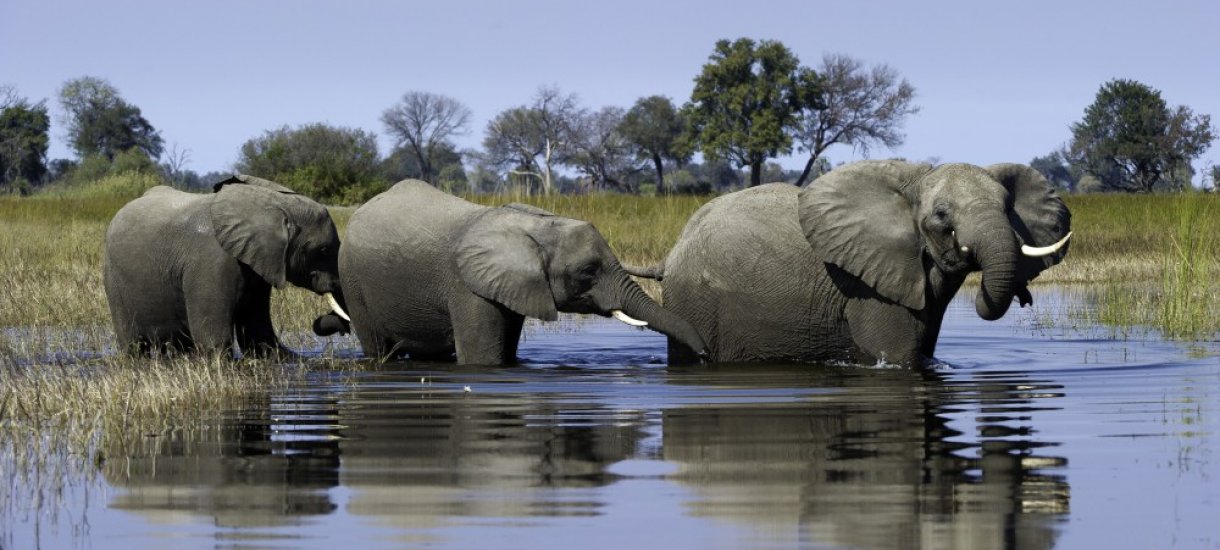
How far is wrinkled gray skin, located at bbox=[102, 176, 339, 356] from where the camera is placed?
1297 cm

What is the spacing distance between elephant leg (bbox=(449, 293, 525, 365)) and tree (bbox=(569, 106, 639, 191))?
74.0 metres

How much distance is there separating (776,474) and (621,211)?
20182 millimetres

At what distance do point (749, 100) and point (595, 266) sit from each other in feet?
193

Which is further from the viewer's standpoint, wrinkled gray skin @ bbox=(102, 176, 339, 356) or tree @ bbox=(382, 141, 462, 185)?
tree @ bbox=(382, 141, 462, 185)

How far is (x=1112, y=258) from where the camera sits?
25609 millimetres

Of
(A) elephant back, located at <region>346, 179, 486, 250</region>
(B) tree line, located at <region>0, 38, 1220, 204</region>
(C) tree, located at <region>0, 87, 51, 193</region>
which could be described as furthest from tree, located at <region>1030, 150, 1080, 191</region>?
(A) elephant back, located at <region>346, 179, 486, 250</region>

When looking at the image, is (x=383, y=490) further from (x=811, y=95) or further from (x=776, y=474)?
(x=811, y=95)

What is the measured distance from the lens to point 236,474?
24.3 feet

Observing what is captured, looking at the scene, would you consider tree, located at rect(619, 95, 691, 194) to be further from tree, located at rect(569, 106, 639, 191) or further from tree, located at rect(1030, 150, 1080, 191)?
tree, located at rect(1030, 150, 1080, 191)

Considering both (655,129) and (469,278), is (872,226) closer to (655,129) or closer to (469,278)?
(469,278)

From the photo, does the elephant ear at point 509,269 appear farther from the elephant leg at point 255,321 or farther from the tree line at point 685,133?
the tree line at point 685,133

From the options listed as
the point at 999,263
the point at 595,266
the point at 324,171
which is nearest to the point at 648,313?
the point at 595,266

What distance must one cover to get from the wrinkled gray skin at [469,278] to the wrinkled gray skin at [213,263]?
1.50ft

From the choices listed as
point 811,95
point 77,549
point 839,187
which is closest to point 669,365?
point 839,187
